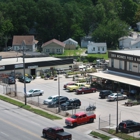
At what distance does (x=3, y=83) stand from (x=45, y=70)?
1149cm

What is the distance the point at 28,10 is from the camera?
131125mm

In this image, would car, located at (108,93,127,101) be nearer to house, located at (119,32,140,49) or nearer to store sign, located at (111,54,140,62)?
store sign, located at (111,54,140,62)

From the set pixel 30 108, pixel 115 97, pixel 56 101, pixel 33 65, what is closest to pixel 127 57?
pixel 115 97

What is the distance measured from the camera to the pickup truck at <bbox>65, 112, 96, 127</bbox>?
4866 cm

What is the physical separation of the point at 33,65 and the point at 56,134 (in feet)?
139

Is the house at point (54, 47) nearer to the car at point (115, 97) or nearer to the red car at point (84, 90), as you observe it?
the red car at point (84, 90)

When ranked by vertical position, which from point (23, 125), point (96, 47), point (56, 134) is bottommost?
point (23, 125)

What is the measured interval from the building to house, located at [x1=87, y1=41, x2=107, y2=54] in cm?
2651

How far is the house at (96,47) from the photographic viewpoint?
11556 centimetres

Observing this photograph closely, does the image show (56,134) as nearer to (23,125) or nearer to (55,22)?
(23,125)

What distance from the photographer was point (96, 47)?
115812 millimetres

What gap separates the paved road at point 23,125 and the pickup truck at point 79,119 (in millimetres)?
715

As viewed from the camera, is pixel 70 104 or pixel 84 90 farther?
pixel 84 90

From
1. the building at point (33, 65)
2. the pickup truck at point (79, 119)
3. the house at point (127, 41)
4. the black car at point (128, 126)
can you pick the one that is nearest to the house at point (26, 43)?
the house at point (127, 41)
